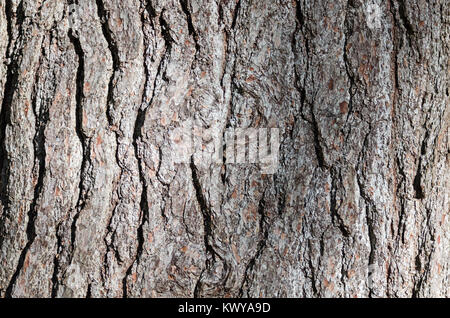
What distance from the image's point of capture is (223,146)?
145 centimetres

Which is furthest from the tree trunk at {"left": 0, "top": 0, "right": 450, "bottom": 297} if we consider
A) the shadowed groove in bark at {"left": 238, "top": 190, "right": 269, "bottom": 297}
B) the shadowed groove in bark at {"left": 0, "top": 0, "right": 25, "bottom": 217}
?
the shadowed groove in bark at {"left": 0, "top": 0, "right": 25, "bottom": 217}

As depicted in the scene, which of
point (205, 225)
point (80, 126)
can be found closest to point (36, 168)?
point (80, 126)

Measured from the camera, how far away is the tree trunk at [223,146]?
1.43m

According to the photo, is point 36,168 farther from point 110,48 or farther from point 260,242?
point 260,242

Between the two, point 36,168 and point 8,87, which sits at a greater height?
point 8,87

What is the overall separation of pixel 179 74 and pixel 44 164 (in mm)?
474

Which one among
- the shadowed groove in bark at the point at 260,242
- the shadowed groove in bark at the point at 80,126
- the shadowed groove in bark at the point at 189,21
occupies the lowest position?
the shadowed groove in bark at the point at 260,242

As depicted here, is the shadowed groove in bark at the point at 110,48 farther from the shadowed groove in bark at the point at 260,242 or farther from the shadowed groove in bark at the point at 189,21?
the shadowed groove in bark at the point at 260,242

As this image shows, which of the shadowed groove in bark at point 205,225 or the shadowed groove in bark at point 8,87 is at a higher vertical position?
the shadowed groove in bark at point 8,87

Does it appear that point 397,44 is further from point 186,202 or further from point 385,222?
point 186,202

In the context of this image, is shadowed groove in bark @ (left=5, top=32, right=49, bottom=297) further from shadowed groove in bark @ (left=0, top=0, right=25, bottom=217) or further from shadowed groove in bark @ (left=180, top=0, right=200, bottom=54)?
shadowed groove in bark @ (left=180, top=0, right=200, bottom=54)

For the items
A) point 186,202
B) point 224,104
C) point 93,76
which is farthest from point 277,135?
point 93,76

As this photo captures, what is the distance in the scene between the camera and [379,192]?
57.5 inches

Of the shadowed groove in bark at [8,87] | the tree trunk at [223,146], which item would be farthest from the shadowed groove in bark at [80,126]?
the shadowed groove in bark at [8,87]
